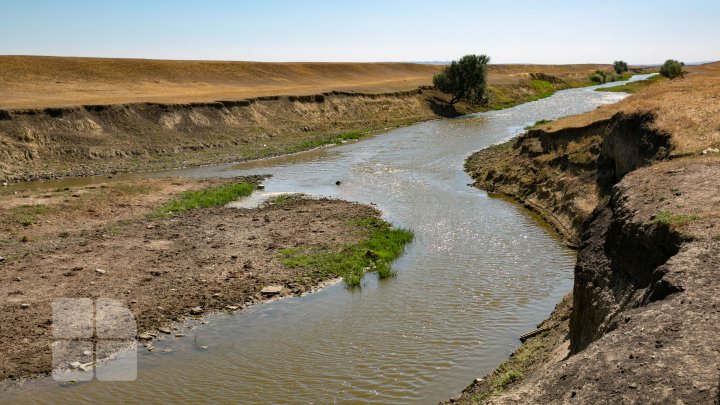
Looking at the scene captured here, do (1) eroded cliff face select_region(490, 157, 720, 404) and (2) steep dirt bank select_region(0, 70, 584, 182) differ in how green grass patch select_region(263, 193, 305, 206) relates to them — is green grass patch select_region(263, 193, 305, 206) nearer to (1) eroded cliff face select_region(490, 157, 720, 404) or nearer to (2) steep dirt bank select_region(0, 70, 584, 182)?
(2) steep dirt bank select_region(0, 70, 584, 182)

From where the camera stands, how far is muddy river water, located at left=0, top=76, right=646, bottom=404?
12.4 metres

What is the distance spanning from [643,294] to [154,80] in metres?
77.4

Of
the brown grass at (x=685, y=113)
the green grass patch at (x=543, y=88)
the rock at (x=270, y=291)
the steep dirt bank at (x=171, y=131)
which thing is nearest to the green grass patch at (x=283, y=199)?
the rock at (x=270, y=291)

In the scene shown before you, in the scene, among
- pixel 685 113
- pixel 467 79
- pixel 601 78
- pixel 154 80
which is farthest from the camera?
pixel 601 78

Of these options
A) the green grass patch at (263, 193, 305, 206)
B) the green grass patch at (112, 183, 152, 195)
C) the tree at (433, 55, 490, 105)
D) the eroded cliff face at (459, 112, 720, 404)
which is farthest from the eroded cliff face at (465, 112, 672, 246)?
the tree at (433, 55, 490, 105)

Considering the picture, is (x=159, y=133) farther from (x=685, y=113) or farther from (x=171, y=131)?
(x=685, y=113)

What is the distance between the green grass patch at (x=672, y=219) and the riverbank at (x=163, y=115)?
112 feet

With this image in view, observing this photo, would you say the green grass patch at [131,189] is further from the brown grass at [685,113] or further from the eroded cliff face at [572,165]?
the brown grass at [685,113]

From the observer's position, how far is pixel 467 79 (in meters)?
73.3

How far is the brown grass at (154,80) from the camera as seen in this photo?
5556cm

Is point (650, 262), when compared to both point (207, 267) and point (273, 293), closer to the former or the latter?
point (273, 293)

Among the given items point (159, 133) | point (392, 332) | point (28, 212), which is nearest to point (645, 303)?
point (392, 332)

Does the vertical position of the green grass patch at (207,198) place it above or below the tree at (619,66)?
below

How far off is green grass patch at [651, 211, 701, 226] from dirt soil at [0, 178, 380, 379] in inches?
403
